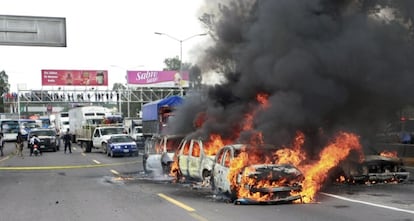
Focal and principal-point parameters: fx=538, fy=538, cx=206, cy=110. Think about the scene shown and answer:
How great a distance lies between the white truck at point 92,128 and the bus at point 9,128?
1259 cm

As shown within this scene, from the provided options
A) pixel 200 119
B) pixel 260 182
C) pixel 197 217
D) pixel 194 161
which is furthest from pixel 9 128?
pixel 197 217

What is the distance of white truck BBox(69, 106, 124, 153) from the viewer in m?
36.6

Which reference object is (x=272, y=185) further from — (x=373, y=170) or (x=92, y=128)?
(x=92, y=128)

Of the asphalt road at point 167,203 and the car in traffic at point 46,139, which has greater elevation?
the car in traffic at point 46,139

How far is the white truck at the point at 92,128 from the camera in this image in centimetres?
3662

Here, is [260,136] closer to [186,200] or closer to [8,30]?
[186,200]

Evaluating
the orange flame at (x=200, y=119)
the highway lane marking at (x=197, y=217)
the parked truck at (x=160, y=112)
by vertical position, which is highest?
the parked truck at (x=160, y=112)

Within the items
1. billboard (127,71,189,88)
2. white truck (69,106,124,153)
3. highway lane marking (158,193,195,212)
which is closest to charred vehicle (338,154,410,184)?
highway lane marking (158,193,195,212)

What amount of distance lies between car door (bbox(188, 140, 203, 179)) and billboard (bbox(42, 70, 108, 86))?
5690 centimetres

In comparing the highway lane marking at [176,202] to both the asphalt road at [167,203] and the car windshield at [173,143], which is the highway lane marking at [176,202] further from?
the car windshield at [173,143]

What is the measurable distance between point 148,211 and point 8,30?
19.2 metres

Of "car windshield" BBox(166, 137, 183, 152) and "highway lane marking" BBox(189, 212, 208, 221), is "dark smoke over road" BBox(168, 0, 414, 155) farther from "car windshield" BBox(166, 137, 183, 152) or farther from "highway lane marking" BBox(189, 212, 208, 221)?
"highway lane marking" BBox(189, 212, 208, 221)

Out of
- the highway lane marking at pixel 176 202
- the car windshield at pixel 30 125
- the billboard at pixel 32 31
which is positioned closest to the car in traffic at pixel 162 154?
the highway lane marking at pixel 176 202

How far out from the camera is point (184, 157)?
15695mm
